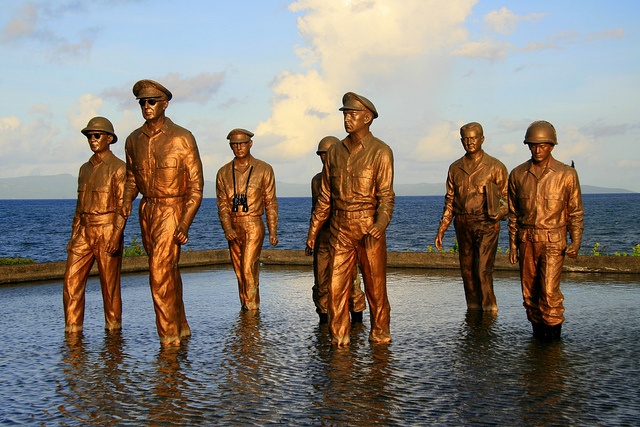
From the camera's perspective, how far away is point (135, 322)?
11.7 m

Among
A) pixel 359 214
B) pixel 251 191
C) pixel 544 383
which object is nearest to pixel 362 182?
pixel 359 214

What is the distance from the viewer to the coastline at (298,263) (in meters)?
17.6

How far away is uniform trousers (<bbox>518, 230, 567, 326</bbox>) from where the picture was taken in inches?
398

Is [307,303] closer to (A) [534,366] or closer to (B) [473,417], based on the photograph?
(A) [534,366]

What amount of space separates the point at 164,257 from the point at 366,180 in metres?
2.47

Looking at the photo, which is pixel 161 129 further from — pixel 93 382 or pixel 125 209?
pixel 93 382

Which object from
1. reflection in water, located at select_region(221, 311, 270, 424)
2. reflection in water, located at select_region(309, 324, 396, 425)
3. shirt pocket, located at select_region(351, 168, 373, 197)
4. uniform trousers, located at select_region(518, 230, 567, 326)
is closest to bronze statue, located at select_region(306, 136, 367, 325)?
reflection in water, located at select_region(221, 311, 270, 424)

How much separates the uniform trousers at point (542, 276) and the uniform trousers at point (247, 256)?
4.30 m

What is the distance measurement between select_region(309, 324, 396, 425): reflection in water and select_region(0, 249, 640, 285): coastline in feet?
29.5

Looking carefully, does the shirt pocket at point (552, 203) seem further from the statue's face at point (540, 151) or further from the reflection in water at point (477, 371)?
the reflection in water at point (477, 371)

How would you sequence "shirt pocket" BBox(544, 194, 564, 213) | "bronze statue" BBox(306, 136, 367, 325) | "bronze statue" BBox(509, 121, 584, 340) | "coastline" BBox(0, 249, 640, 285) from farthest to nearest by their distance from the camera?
"coastline" BBox(0, 249, 640, 285)
"bronze statue" BBox(306, 136, 367, 325)
"shirt pocket" BBox(544, 194, 564, 213)
"bronze statue" BBox(509, 121, 584, 340)

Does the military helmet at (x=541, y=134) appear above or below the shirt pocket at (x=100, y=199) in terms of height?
above

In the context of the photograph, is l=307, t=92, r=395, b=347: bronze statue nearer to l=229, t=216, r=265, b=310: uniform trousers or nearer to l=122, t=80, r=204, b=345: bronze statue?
l=122, t=80, r=204, b=345: bronze statue

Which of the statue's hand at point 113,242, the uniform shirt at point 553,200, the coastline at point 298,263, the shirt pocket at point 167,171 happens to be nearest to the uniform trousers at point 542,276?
the uniform shirt at point 553,200
